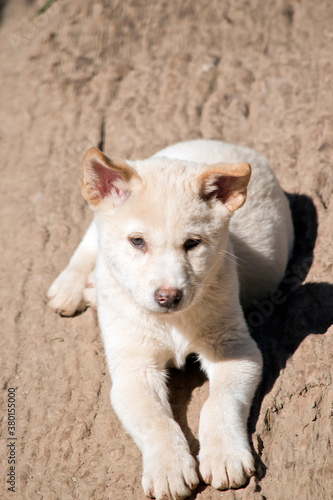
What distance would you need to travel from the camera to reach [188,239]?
3342 mm

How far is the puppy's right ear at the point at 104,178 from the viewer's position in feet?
11.0

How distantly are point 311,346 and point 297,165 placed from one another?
2.50 m

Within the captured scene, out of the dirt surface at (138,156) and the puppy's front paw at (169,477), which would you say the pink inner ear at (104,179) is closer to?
the dirt surface at (138,156)

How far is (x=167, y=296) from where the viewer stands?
313 centimetres

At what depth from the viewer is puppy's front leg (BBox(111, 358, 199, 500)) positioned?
10.1ft

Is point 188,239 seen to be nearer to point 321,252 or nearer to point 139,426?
point 139,426

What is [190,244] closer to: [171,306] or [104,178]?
[171,306]

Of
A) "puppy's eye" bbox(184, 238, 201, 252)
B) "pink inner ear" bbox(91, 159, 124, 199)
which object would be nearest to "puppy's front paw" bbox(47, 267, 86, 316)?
"pink inner ear" bbox(91, 159, 124, 199)

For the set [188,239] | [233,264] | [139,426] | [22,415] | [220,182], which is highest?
[220,182]

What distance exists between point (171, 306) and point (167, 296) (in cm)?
8

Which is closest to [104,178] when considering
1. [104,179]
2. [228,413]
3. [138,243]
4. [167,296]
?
[104,179]

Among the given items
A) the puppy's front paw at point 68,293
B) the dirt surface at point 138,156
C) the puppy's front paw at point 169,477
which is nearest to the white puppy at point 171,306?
the puppy's front paw at point 169,477

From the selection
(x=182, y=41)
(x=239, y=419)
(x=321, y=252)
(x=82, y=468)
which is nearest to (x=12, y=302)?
(x=82, y=468)

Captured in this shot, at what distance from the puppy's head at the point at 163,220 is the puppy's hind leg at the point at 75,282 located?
4.07 feet
